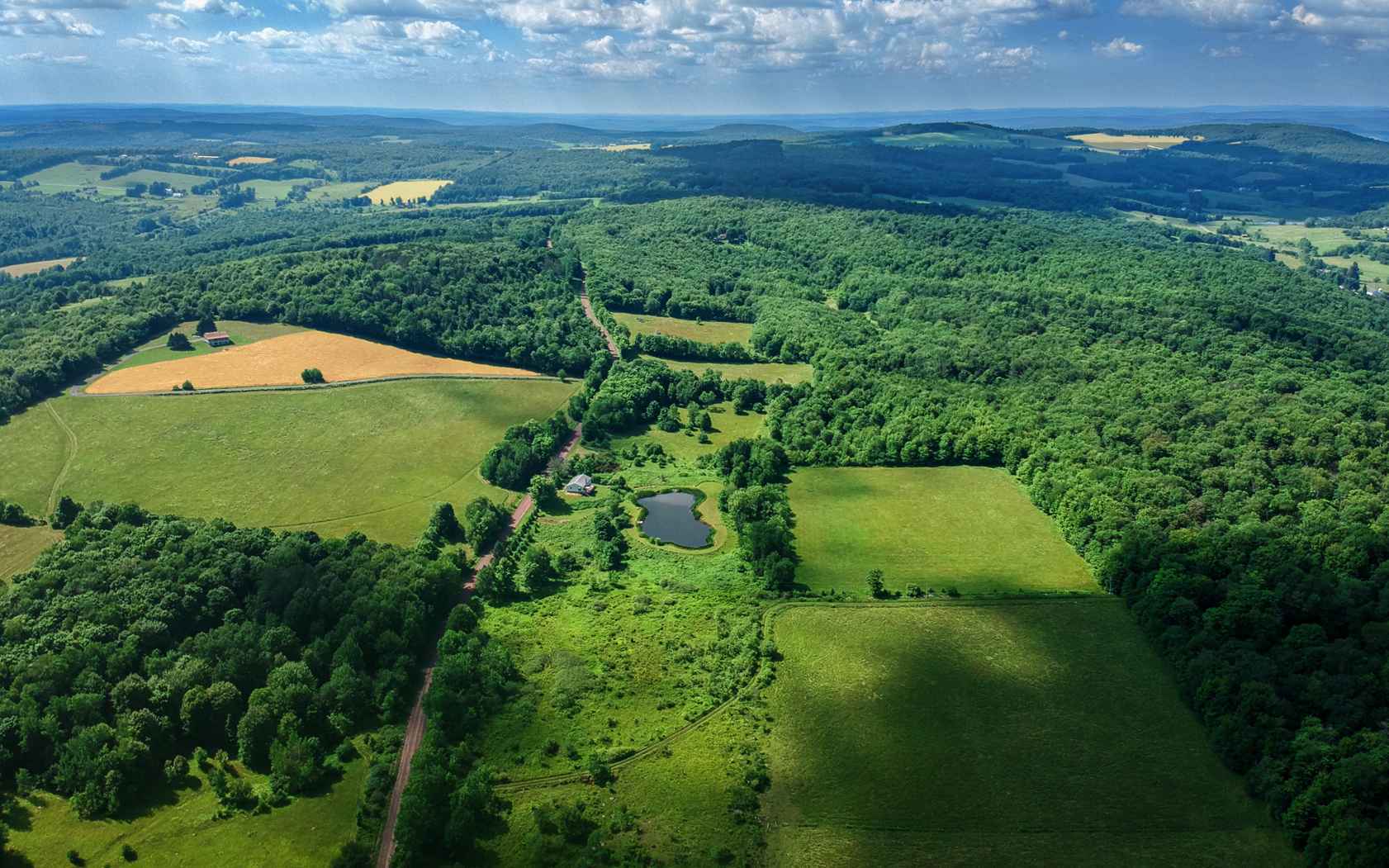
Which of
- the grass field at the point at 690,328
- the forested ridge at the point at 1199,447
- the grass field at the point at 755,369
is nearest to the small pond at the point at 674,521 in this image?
the forested ridge at the point at 1199,447

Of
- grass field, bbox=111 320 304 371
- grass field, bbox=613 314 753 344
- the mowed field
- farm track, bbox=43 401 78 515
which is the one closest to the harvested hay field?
grass field, bbox=111 320 304 371

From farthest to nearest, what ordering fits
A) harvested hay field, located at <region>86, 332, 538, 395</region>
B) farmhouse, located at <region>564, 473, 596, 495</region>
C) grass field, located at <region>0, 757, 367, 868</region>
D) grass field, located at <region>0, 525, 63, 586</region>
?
harvested hay field, located at <region>86, 332, 538, 395</region>
farmhouse, located at <region>564, 473, 596, 495</region>
grass field, located at <region>0, 525, 63, 586</region>
grass field, located at <region>0, 757, 367, 868</region>

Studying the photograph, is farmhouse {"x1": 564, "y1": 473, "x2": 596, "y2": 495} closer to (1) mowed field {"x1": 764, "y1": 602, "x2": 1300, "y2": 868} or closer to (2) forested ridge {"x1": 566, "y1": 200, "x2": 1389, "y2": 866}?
(2) forested ridge {"x1": 566, "y1": 200, "x2": 1389, "y2": 866}

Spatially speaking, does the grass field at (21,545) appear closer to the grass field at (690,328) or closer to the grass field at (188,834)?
the grass field at (188,834)

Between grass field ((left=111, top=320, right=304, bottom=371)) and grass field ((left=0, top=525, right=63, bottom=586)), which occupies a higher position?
grass field ((left=111, top=320, right=304, bottom=371))

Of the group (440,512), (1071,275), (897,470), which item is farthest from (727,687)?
(1071,275)

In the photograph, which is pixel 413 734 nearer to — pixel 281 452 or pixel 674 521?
pixel 674 521
